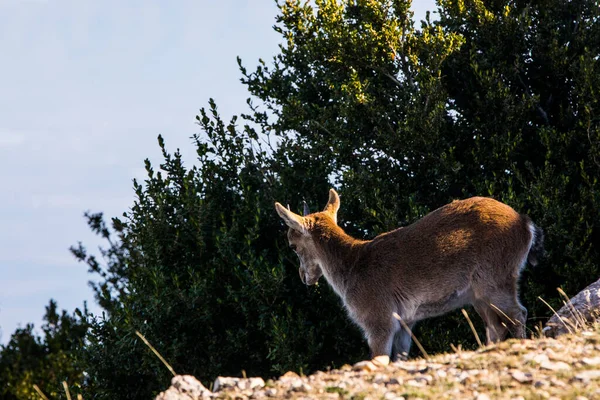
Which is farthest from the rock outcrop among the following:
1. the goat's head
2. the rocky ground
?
the goat's head

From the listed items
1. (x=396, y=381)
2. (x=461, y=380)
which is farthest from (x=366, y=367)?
(x=461, y=380)

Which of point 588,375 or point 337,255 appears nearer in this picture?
point 588,375

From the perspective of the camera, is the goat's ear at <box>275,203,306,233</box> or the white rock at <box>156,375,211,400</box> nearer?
the white rock at <box>156,375,211,400</box>

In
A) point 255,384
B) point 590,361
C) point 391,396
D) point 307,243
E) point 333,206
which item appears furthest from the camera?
point 333,206

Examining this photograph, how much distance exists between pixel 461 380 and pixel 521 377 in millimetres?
464

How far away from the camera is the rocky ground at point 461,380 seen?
18.3 ft

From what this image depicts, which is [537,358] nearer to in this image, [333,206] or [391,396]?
[391,396]

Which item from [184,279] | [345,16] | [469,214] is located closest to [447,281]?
[469,214]

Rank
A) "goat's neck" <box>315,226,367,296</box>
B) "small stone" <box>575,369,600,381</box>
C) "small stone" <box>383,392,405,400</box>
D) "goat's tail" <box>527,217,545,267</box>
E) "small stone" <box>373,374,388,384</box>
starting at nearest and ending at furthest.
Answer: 1. "small stone" <box>383,392,405,400</box>
2. "small stone" <box>575,369,600,381</box>
3. "small stone" <box>373,374,388,384</box>
4. "goat's tail" <box>527,217,545,267</box>
5. "goat's neck" <box>315,226,367,296</box>

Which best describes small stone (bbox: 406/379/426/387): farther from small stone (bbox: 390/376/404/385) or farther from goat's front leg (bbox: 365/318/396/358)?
goat's front leg (bbox: 365/318/396/358)

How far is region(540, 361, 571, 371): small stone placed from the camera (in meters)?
6.00

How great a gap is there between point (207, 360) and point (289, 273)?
2.13 metres

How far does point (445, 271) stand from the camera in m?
9.39

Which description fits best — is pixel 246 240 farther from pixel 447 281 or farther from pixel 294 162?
pixel 447 281
